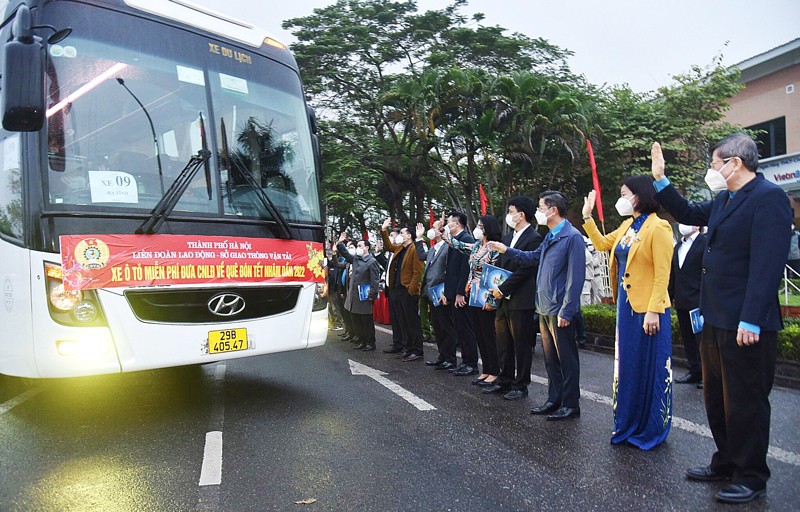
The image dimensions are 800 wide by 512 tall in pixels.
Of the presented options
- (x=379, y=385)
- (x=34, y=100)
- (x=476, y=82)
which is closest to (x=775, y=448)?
(x=379, y=385)

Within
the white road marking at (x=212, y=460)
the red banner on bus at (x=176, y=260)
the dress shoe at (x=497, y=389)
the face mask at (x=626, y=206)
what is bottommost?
the dress shoe at (x=497, y=389)

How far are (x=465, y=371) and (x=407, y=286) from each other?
6.58 ft

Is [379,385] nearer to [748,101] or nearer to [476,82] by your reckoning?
[476,82]

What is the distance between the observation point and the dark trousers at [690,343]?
23.8 feet

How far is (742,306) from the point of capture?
3.62m

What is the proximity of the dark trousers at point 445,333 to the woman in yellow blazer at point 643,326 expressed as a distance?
383cm

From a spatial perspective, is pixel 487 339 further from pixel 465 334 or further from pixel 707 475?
pixel 707 475

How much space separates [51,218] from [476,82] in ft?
51.3

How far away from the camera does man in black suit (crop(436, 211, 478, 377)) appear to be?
8.01 metres

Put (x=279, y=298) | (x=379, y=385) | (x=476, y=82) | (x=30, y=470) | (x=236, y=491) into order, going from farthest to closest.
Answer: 1. (x=476, y=82)
2. (x=379, y=385)
3. (x=279, y=298)
4. (x=30, y=470)
5. (x=236, y=491)

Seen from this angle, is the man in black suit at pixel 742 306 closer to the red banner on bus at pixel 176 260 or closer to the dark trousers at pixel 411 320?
the red banner on bus at pixel 176 260

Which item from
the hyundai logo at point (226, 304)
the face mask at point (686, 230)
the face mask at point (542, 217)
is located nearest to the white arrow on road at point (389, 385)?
the hyundai logo at point (226, 304)

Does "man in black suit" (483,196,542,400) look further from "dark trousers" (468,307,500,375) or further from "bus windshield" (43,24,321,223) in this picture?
"bus windshield" (43,24,321,223)

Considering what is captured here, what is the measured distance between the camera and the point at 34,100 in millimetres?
4664
